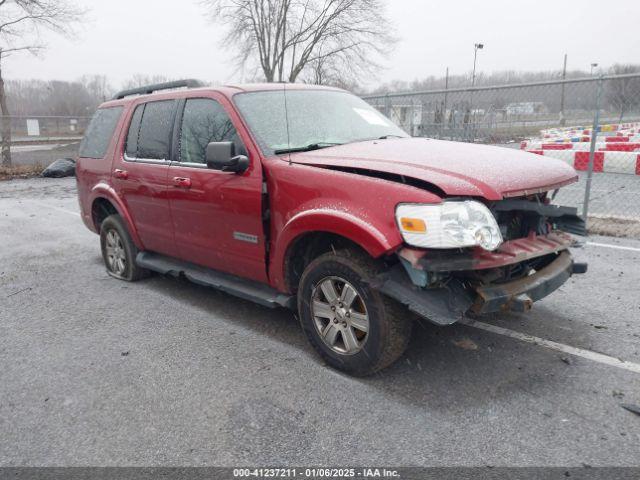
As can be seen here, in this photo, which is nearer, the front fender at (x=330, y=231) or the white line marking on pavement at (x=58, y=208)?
the front fender at (x=330, y=231)

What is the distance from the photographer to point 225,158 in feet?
11.1

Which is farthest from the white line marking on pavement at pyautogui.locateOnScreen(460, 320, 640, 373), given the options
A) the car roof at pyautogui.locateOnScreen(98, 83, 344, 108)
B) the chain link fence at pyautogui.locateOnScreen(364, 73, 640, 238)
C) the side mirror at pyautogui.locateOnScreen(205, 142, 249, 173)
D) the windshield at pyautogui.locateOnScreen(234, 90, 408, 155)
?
the chain link fence at pyautogui.locateOnScreen(364, 73, 640, 238)

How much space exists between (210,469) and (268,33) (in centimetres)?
3376

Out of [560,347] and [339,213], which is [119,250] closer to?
[339,213]

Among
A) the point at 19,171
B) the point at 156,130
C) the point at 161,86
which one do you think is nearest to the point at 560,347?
the point at 156,130

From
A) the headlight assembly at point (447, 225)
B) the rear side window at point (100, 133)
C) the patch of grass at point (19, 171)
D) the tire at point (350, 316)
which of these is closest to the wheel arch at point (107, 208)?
the rear side window at point (100, 133)

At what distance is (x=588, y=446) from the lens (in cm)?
246

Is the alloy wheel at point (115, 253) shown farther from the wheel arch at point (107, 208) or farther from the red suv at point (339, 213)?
the red suv at point (339, 213)

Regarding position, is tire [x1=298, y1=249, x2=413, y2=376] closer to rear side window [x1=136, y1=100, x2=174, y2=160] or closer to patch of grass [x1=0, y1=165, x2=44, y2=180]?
rear side window [x1=136, y1=100, x2=174, y2=160]

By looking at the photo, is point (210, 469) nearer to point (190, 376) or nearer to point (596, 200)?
point (190, 376)

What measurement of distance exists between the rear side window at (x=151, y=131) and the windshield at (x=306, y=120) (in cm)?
90

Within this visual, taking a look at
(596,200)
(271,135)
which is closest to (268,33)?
(596,200)

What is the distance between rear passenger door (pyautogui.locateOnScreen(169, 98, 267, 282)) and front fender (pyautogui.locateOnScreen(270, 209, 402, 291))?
8.3 inches

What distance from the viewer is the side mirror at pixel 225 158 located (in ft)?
11.1
